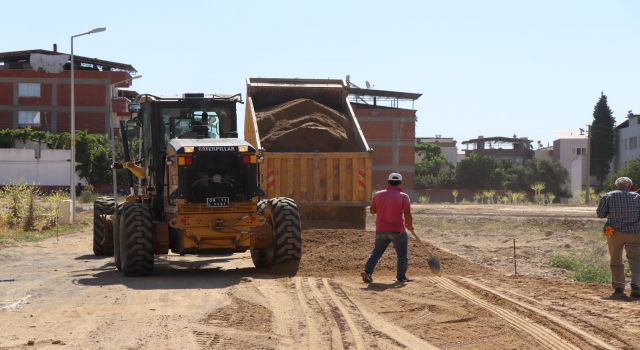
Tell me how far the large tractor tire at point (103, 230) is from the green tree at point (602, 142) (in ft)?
264

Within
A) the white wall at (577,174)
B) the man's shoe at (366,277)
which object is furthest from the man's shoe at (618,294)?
the white wall at (577,174)

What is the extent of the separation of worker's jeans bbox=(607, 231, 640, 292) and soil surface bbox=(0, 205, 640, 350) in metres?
Answer: 0.37

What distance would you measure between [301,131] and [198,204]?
8.87 m

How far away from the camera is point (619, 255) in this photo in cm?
1340

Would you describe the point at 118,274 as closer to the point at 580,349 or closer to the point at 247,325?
the point at 247,325

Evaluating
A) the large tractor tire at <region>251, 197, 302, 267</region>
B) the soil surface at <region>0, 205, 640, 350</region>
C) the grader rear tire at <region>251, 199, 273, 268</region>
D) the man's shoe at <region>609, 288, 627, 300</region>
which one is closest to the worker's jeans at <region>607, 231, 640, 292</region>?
the man's shoe at <region>609, 288, 627, 300</region>

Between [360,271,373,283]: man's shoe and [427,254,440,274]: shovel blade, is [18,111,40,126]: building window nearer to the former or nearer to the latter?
[427,254,440,274]: shovel blade

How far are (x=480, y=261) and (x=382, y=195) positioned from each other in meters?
6.60

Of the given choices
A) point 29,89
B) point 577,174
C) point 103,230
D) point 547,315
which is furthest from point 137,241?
point 577,174

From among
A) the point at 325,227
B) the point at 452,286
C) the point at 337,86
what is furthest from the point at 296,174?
the point at 452,286

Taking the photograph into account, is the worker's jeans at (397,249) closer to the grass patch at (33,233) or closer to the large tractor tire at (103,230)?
the large tractor tire at (103,230)

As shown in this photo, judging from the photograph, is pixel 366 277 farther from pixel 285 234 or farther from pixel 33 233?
pixel 33 233

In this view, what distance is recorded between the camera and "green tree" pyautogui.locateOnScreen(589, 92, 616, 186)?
95.4 meters

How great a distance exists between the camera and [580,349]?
8.78 meters
